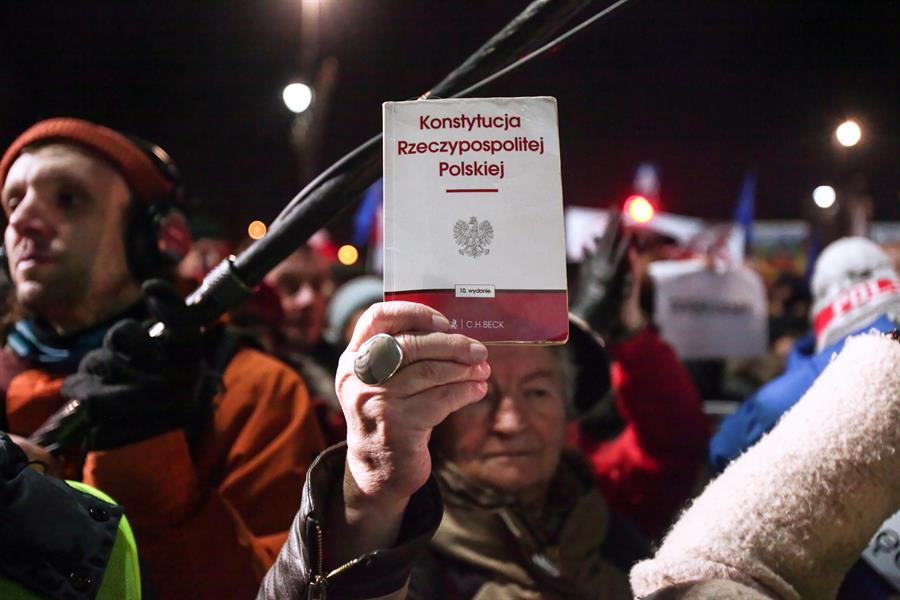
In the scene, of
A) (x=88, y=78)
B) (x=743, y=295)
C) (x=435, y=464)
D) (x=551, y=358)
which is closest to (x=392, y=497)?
(x=435, y=464)

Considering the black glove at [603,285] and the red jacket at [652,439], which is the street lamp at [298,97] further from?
the red jacket at [652,439]

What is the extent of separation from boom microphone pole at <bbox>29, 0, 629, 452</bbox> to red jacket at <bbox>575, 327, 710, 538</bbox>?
182 centimetres

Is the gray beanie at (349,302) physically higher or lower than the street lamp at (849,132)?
lower

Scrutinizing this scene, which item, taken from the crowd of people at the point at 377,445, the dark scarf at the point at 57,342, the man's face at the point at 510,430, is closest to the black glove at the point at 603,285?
the crowd of people at the point at 377,445

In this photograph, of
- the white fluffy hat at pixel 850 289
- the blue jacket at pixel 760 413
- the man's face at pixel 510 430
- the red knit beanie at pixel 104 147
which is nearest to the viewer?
the man's face at pixel 510 430

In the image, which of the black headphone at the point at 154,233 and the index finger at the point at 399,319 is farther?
the black headphone at the point at 154,233

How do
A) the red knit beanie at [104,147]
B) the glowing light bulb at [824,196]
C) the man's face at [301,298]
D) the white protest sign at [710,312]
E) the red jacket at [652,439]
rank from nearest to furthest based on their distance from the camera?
the red knit beanie at [104,147], the red jacket at [652,439], the man's face at [301,298], the white protest sign at [710,312], the glowing light bulb at [824,196]

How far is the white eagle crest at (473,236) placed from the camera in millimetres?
995

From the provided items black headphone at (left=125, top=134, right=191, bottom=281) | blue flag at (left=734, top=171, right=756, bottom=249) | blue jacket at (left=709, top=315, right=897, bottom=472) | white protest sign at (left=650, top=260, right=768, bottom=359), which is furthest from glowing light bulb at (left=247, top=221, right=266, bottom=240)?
blue flag at (left=734, top=171, right=756, bottom=249)

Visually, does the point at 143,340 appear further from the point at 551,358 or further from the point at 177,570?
the point at 551,358

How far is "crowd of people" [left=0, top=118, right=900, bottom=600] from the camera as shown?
0.99 metres

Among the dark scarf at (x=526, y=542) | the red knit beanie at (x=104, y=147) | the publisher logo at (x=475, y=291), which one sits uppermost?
the red knit beanie at (x=104, y=147)

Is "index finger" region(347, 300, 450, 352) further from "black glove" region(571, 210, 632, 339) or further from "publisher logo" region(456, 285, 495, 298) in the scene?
"black glove" region(571, 210, 632, 339)

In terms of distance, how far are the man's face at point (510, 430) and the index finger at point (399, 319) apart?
3.03ft
